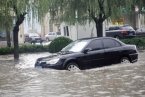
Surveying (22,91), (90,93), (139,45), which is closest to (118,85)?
(90,93)

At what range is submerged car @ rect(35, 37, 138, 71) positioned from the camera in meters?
15.9

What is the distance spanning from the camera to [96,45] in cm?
1709

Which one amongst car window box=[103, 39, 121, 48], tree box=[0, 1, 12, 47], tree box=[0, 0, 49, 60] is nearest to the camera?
car window box=[103, 39, 121, 48]

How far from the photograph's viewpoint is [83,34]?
1598 inches

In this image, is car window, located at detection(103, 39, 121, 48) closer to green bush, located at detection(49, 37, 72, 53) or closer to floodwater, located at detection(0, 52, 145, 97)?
floodwater, located at detection(0, 52, 145, 97)

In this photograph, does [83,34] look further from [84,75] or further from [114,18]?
[84,75]

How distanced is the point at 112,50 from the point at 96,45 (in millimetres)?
701

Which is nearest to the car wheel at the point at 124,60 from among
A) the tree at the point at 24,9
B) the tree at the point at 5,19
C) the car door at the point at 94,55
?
the car door at the point at 94,55

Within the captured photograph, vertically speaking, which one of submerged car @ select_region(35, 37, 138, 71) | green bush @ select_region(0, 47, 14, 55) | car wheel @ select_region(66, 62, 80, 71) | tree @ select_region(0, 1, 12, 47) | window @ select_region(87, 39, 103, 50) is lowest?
green bush @ select_region(0, 47, 14, 55)

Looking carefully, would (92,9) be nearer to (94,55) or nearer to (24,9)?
(24,9)

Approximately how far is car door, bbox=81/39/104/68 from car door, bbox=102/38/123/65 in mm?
228

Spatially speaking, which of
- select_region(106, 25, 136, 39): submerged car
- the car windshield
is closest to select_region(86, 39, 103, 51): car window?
the car windshield

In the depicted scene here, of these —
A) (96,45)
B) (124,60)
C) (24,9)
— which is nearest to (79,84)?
(96,45)

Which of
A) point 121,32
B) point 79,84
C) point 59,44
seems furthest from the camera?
point 121,32
